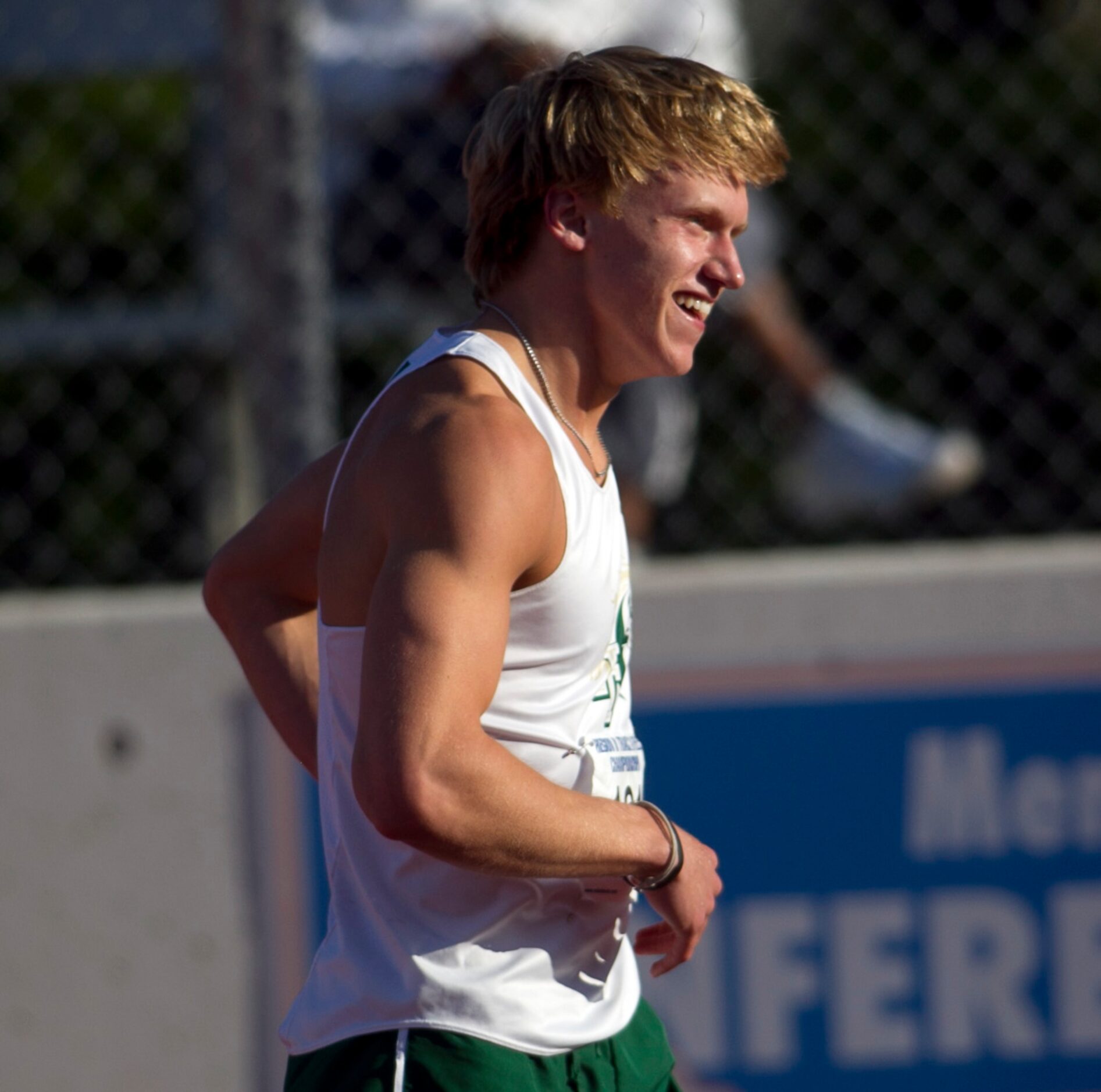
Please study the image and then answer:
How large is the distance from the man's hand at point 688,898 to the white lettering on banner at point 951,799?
1.37m

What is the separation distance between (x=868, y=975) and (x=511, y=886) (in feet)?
5.15

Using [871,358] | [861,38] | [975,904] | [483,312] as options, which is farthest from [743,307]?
[483,312]

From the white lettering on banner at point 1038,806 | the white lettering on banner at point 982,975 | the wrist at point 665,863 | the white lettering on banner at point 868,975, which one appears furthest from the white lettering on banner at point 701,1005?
the wrist at point 665,863

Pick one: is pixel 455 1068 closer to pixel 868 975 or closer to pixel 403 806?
pixel 403 806

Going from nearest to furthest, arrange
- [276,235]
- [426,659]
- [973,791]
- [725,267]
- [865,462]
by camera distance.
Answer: [426,659]
[725,267]
[973,791]
[276,235]
[865,462]

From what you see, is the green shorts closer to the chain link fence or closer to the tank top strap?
the tank top strap

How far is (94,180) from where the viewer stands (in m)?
3.70

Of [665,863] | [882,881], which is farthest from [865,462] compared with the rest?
[665,863]

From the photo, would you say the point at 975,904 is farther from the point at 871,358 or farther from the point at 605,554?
the point at 605,554

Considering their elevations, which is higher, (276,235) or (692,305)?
(692,305)

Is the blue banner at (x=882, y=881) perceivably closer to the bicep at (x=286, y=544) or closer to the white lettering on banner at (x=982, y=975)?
the white lettering on banner at (x=982, y=975)

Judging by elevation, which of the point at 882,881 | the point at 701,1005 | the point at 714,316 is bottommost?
the point at 701,1005

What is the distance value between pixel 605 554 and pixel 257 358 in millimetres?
1672

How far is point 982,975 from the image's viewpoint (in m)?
2.98
